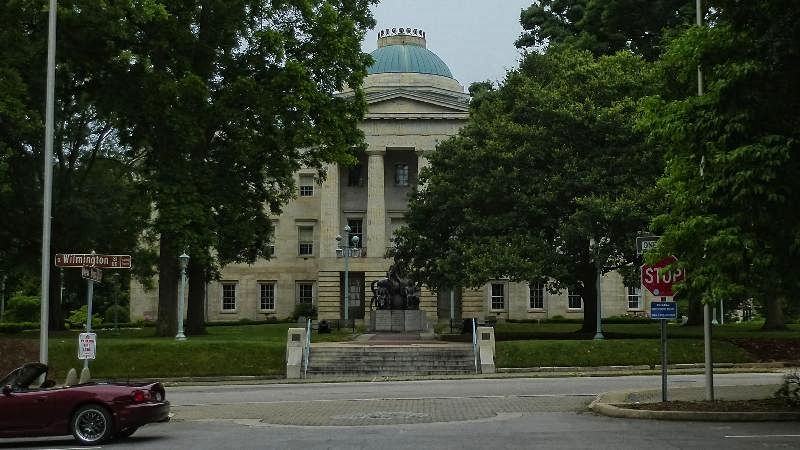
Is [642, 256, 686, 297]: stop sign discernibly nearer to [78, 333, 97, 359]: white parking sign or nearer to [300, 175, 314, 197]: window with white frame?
[78, 333, 97, 359]: white parking sign

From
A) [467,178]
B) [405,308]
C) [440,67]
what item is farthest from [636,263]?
[440,67]

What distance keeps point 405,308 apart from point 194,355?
21401mm

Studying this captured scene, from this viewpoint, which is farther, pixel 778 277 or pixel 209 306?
pixel 209 306

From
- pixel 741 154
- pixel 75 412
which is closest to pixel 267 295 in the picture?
pixel 75 412

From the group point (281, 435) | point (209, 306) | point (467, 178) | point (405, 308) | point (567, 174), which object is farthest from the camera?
point (209, 306)

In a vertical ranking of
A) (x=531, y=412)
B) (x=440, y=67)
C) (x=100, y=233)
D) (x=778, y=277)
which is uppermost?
(x=440, y=67)

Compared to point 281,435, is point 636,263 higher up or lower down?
higher up

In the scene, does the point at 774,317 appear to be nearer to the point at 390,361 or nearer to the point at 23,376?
the point at 390,361

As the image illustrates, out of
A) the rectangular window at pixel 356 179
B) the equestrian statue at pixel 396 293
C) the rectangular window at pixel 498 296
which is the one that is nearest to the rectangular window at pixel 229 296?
the rectangular window at pixel 356 179

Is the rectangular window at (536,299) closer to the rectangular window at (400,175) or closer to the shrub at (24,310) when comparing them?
the rectangular window at (400,175)

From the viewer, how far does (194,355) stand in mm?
35500

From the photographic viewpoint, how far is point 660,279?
19.2 metres

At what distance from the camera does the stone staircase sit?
114 ft

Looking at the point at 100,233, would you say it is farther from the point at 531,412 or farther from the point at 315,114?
the point at 531,412
